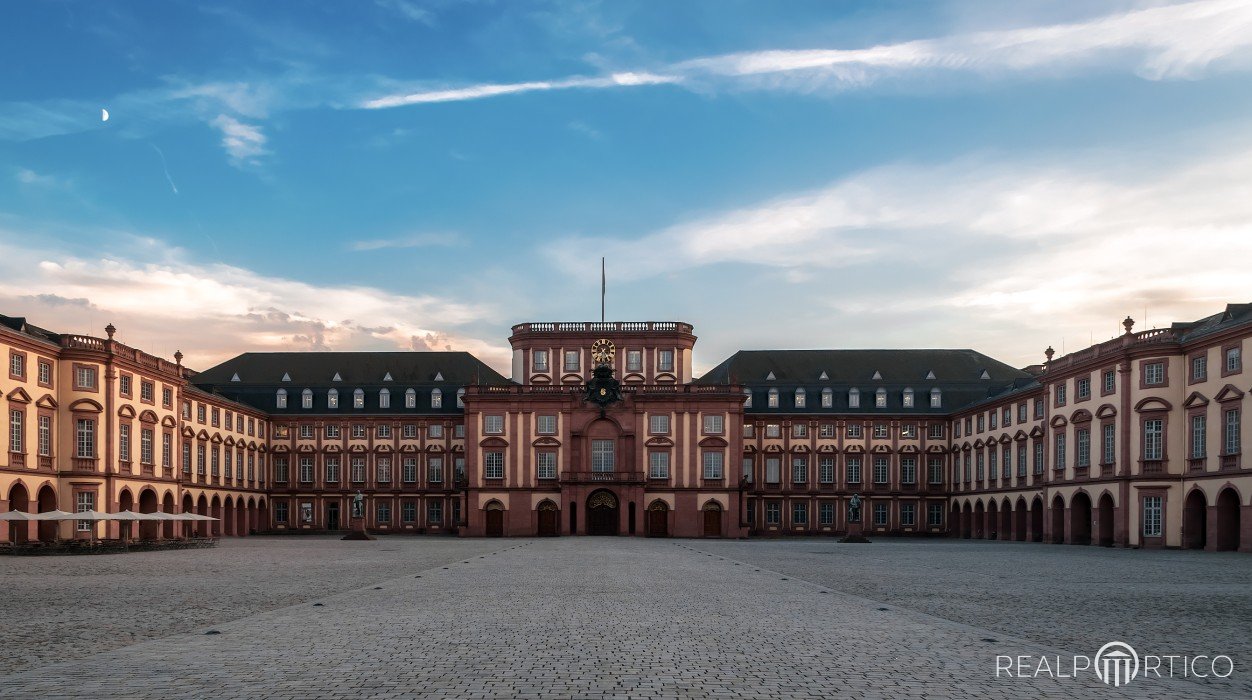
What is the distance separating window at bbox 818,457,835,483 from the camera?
9938 cm

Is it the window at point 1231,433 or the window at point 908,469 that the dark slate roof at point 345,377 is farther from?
the window at point 1231,433

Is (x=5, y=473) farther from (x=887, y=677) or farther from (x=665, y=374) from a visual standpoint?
(x=887, y=677)

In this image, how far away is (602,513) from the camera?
90.2 meters

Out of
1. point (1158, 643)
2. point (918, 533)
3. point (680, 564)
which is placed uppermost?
point (1158, 643)

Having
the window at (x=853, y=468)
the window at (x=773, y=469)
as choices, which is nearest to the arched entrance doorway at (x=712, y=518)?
the window at (x=773, y=469)

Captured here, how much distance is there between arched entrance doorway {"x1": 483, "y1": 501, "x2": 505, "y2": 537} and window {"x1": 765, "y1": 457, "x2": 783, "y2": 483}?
23681mm

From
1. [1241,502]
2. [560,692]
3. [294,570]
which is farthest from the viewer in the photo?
[1241,502]

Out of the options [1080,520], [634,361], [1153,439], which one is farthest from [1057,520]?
[634,361]

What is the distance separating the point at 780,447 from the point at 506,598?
248 feet

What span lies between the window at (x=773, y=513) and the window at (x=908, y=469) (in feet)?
34.9

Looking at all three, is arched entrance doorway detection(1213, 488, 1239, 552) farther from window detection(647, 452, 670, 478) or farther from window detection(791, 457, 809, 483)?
window detection(791, 457, 809, 483)

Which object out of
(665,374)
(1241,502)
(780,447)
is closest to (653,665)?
(1241,502)

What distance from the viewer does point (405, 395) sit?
335 ft

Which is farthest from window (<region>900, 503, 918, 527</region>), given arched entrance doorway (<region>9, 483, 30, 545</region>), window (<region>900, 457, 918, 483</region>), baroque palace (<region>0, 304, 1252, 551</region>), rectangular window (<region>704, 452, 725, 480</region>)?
arched entrance doorway (<region>9, 483, 30, 545</region>)
